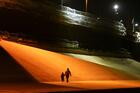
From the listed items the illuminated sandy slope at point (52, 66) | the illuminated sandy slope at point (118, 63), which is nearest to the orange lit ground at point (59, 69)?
the illuminated sandy slope at point (52, 66)

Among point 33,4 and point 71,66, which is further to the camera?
point 33,4

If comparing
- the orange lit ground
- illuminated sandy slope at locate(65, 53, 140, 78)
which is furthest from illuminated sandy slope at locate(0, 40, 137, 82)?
illuminated sandy slope at locate(65, 53, 140, 78)

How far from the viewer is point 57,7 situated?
4794 centimetres

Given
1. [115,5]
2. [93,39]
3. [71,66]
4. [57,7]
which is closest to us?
[71,66]

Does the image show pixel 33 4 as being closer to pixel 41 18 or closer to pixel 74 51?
pixel 41 18

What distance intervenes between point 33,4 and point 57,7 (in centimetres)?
522

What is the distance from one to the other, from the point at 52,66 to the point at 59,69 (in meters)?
0.64

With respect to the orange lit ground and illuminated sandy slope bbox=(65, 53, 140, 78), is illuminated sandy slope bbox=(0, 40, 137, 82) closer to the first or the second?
the orange lit ground

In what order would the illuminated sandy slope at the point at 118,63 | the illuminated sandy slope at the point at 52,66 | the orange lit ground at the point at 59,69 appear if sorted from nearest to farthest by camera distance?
the orange lit ground at the point at 59,69 < the illuminated sandy slope at the point at 52,66 < the illuminated sandy slope at the point at 118,63

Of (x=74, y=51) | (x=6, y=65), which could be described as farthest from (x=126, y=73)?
(x=6, y=65)

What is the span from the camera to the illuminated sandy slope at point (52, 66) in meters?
30.8

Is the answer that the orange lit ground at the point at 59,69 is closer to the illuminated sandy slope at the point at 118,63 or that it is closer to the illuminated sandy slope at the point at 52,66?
the illuminated sandy slope at the point at 52,66

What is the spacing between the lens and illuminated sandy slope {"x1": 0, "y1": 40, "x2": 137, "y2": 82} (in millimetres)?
30767

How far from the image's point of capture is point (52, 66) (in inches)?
1313
